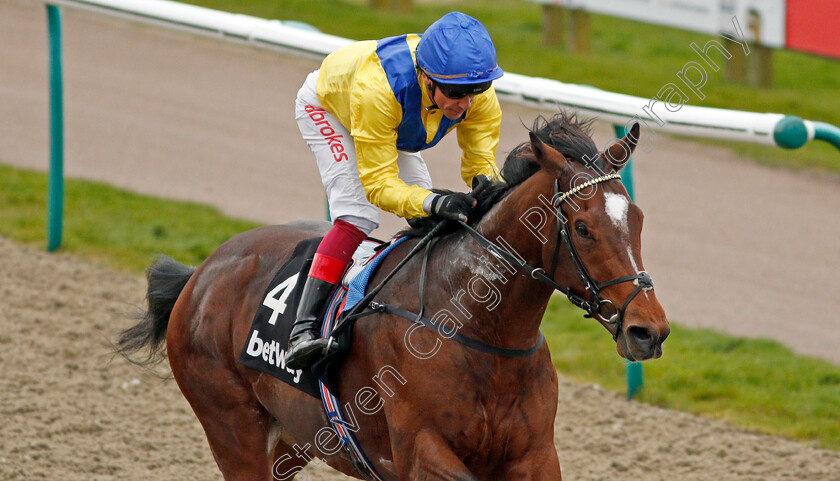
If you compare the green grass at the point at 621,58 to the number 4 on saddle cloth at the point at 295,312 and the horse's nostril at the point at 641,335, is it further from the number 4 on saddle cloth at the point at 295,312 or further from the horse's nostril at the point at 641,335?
the horse's nostril at the point at 641,335

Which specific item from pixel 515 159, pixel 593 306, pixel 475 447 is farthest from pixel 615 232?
pixel 475 447

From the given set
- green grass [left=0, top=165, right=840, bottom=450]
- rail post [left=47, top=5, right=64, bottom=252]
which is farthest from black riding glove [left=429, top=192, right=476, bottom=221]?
rail post [left=47, top=5, right=64, bottom=252]

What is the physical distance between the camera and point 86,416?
18.0 ft

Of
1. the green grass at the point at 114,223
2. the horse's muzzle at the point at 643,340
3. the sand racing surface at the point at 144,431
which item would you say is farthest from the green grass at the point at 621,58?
the horse's muzzle at the point at 643,340

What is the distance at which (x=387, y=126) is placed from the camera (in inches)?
141

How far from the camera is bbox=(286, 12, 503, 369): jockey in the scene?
346 centimetres

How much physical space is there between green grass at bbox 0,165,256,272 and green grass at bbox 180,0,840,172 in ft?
12.9

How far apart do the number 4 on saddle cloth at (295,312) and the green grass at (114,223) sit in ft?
11.2

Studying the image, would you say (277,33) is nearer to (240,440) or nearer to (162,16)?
(162,16)

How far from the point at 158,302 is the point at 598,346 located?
119 inches

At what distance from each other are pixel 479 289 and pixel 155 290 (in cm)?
184

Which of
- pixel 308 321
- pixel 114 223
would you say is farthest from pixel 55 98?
pixel 308 321

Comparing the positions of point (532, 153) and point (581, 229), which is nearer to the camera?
point (581, 229)

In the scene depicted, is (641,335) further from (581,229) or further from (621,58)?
(621,58)
